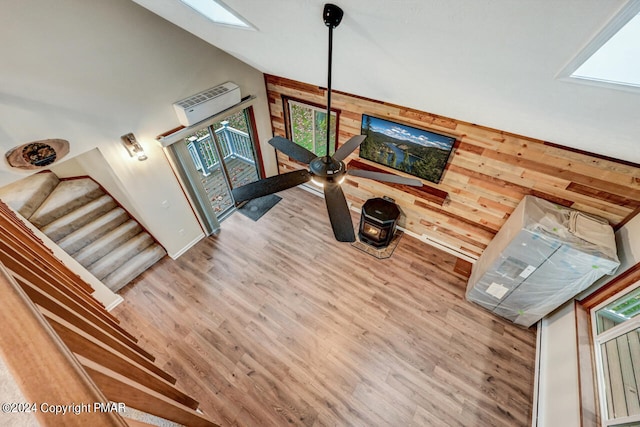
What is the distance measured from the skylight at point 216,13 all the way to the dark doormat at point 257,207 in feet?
10.9

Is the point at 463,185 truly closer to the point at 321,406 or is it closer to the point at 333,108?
the point at 333,108

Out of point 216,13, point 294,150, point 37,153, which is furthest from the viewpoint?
point 37,153

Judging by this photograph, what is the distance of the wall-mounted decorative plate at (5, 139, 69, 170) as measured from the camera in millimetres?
2287

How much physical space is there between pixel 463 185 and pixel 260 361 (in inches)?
142

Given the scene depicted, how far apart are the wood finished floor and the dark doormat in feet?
1.94

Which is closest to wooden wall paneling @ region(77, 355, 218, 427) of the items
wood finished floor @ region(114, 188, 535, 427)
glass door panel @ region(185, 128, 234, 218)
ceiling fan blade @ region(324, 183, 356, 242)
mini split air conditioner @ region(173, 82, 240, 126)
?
ceiling fan blade @ region(324, 183, 356, 242)

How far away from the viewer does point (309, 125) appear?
473 centimetres

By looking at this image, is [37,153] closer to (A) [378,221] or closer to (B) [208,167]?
(B) [208,167]

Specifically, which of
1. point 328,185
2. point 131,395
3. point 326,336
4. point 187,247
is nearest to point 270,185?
point 328,185

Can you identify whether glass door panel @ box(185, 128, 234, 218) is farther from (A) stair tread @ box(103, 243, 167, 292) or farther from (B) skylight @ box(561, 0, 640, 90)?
(B) skylight @ box(561, 0, 640, 90)

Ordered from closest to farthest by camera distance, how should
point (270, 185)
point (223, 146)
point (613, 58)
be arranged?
1. point (613, 58)
2. point (270, 185)
3. point (223, 146)

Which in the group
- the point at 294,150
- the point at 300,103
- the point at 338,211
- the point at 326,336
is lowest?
the point at 326,336

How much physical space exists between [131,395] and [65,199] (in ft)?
15.4

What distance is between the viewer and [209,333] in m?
3.52
